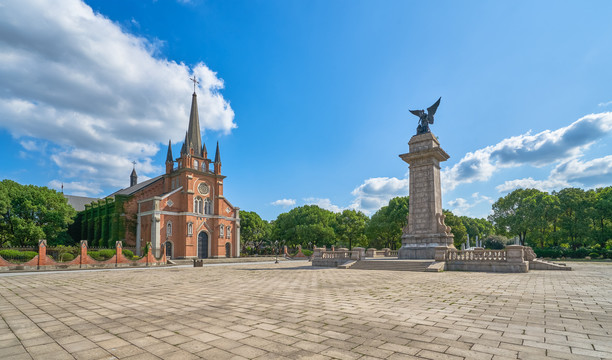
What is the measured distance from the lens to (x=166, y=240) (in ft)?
143

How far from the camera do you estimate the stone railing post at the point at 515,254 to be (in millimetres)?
18297

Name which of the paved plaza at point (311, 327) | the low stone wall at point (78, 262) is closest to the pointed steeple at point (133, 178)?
the low stone wall at point (78, 262)

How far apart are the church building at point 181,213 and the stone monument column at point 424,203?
1227 inches

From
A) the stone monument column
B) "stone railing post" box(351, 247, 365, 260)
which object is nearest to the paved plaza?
"stone railing post" box(351, 247, 365, 260)

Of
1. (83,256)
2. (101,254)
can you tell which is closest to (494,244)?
(101,254)

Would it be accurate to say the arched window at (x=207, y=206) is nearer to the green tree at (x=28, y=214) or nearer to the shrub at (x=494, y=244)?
the green tree at (x=28, y=214)

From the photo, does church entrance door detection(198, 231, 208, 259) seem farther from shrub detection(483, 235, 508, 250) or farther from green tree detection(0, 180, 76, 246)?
shrub detection(483, 235, 508, 250)

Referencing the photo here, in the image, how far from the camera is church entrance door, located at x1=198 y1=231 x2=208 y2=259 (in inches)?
1859

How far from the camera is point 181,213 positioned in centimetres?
4559

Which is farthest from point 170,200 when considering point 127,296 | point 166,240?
point 127,296

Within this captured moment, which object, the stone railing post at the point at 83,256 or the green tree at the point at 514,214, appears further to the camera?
the green tree at the point at 514,214

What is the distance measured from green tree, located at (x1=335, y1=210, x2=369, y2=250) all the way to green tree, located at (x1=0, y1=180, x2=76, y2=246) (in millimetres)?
43423

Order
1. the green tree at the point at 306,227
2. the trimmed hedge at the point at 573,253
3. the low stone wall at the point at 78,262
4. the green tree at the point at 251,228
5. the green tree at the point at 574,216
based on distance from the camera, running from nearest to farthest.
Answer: the low stone wall at the point at 78,262 → the trimmed hedge at the point at 573,253 → the green tree at the point at 574,216 → the green tree at the point at 306,227 → the green tree at the point at 251,228

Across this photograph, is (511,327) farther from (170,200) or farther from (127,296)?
(170,200)
